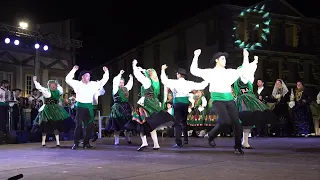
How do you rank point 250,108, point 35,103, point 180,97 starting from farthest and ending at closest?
point 35,103 → point 180,97 → point 250,108

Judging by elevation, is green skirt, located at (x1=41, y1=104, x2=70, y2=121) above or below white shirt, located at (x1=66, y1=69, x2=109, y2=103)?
below

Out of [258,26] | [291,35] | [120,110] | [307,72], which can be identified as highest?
[258,26]

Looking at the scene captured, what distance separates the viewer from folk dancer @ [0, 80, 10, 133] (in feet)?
43.3

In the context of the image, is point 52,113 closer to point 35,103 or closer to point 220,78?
point 220,78

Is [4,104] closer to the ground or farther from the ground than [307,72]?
closer to the ground

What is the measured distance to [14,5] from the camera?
14.6 m

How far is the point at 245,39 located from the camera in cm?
3303

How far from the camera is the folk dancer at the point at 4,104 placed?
43.3ft

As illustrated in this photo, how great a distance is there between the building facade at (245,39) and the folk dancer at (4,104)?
64.7 ft

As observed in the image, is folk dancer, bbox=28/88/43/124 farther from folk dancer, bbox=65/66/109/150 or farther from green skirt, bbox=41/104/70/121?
folk dancer, bbox=65/66/109/150

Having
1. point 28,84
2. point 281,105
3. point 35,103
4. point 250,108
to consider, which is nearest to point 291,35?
point 28,84

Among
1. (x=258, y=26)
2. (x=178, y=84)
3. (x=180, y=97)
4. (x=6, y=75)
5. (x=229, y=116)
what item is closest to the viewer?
(x=229, y=116)

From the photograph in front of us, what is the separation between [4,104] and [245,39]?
22.9 m

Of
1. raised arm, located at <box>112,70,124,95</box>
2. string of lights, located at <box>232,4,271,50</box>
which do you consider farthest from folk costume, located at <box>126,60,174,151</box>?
string of lights, located at <box>232,4,271,50</box>
